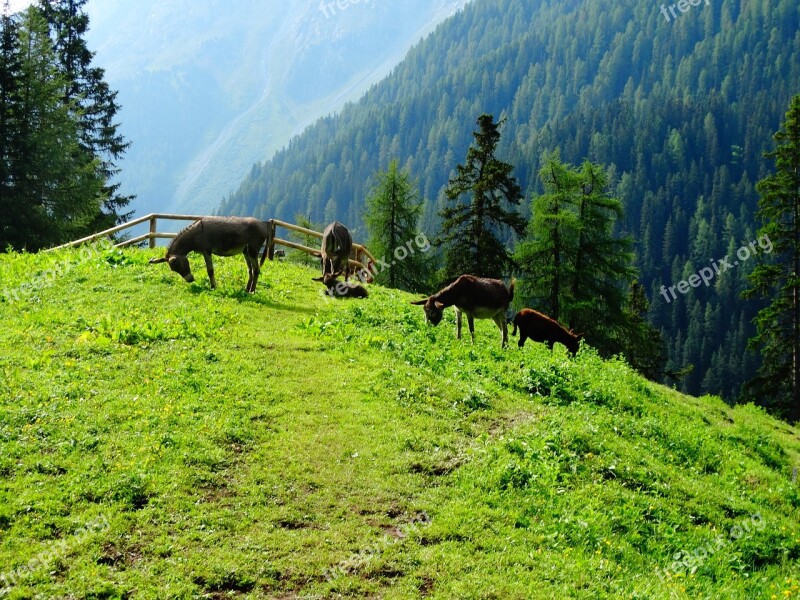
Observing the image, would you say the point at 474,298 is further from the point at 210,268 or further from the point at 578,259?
the point at 578,259

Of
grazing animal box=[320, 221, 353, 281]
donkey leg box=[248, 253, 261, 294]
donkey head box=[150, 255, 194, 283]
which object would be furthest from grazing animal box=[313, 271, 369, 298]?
donkey head box=[150, 255, 194, 283]

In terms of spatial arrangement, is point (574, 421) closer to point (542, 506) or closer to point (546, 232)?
point (542, 506)

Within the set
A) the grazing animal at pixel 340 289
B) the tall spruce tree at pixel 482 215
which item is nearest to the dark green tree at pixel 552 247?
the tall spruce tree at pixel 482 215

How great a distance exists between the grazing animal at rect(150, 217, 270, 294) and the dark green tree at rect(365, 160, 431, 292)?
80.1 feet

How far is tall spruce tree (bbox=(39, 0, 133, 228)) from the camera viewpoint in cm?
4506

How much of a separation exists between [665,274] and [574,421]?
162m

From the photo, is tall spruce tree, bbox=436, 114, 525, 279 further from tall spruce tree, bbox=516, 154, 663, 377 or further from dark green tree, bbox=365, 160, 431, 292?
dark green tree, bbox=365, 160, 431, 292

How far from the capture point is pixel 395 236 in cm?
4759

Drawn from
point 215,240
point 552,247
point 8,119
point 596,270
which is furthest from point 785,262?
point 8,119

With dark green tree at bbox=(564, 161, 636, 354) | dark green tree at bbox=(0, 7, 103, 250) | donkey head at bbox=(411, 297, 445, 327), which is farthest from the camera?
dark green tree at bbox=(564, 161, 636, 354)

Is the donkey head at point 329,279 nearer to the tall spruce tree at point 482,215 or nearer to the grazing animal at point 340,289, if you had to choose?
the grazing animal at point 340,289

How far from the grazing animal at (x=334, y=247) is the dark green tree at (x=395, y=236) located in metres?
21.1

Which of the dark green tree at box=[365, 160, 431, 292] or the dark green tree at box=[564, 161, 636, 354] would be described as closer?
the dark green tree at box=[564, 161, 636, 354]

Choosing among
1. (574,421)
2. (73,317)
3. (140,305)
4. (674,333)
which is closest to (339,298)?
(140,305)
